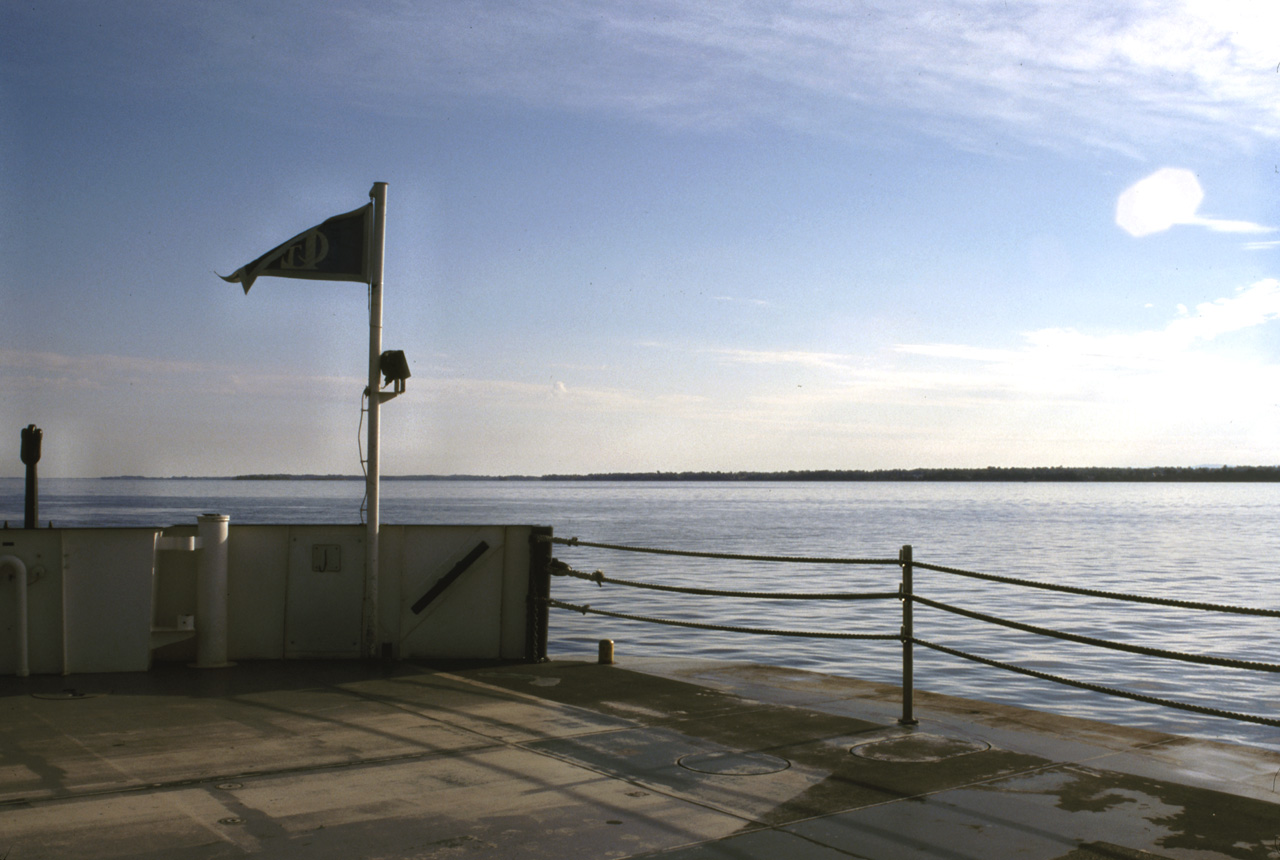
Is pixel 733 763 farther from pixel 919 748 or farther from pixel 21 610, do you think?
pixel 21 610

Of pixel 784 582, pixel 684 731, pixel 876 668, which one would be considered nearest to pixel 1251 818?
pixel 684 731

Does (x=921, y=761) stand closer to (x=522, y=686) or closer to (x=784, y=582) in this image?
(x=522, y=686)

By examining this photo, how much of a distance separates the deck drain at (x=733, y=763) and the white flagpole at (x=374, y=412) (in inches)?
160

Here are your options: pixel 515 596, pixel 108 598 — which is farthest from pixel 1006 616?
pixel 108 598

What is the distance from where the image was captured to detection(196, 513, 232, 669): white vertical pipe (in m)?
8.83

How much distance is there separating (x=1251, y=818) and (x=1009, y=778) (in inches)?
44.4

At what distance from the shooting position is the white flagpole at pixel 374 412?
9.12 meters

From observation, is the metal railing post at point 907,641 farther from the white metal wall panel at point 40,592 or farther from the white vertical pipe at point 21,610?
the white vertical pipe at point 21,610

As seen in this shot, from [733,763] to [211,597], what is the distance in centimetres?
507

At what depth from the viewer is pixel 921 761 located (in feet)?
19.7

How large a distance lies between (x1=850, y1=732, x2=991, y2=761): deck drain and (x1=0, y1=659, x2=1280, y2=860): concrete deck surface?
1.0 inches

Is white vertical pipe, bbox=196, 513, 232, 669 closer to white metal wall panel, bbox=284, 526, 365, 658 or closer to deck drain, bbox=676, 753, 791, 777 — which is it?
white metal wall panel, bbox=284, 526, 365, 658

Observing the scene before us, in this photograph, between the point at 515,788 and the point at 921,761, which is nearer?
the point at 515,788

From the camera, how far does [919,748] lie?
6336mm
